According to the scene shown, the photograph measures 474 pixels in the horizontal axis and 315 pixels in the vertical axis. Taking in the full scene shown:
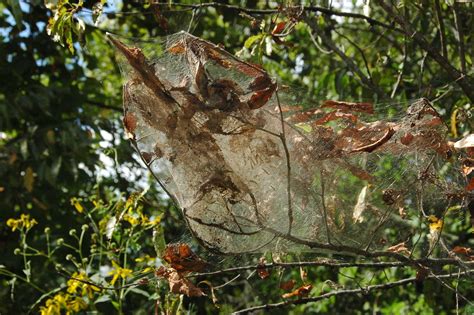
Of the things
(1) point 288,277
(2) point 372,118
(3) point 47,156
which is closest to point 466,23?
(1) point 288,277

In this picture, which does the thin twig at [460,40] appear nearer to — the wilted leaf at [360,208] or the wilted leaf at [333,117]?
the wilted leaf at [360,208]

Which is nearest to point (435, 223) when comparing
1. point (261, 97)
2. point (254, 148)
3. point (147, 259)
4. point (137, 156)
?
point (254, 148)

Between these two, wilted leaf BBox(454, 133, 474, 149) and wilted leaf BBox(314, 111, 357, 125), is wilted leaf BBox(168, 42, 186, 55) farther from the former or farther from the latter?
wilted leaf BBox(454, 133, 474, 149)

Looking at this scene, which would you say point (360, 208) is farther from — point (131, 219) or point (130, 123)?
point (131, 219)

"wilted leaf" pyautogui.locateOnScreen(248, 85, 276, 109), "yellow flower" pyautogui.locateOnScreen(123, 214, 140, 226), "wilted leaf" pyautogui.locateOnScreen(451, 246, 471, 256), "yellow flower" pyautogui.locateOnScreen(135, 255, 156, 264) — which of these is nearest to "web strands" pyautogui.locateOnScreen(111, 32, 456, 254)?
"wilted leaf" pyautogui.locateOnScreen(248, 85, 276, 109)

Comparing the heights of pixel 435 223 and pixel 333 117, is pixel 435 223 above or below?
below

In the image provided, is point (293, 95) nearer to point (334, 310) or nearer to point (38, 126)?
point (38, 126)
